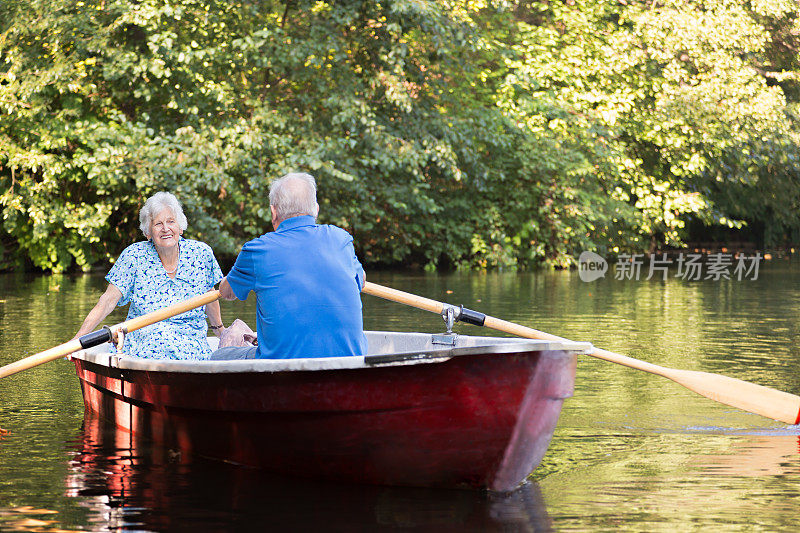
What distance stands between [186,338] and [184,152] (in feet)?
49.0

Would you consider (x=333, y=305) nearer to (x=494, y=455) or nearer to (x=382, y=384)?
(x=382, y=384)

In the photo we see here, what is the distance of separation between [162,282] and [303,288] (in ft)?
5.22

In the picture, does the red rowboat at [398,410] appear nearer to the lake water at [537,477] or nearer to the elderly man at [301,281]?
the lake water at [537,477]

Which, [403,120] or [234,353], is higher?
[403,120]

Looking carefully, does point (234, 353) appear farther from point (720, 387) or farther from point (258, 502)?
point (720, 387)

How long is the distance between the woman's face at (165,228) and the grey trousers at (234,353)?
25.9 inches

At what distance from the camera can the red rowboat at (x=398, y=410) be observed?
5258mm

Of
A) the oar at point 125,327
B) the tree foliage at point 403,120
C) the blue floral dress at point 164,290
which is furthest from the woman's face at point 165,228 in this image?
the tree foliage at point 403,120

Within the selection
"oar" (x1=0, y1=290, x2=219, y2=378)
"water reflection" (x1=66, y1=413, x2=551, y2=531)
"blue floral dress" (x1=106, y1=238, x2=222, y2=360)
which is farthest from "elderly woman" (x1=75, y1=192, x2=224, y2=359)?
"water reflection" (x1=66, y1=413, x2=551, y2=531)

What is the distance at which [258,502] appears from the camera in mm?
5375

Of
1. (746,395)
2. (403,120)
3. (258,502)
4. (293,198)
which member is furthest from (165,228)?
(403,120)

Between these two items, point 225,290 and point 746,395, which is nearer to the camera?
point 225,290

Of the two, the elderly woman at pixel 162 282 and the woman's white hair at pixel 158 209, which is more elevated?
the woman's white hair at pixel 158 209

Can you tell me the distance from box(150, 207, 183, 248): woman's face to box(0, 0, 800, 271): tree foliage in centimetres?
1453
